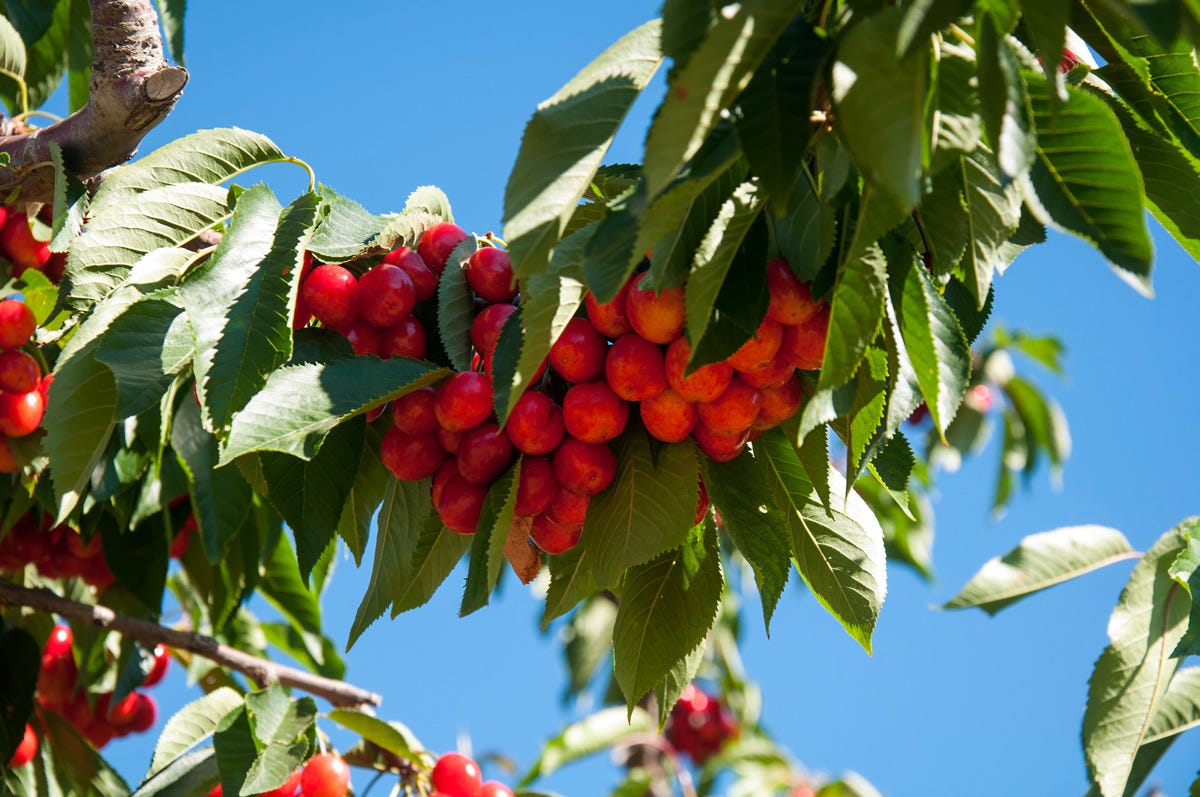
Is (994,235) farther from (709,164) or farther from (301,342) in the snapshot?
(301,342)

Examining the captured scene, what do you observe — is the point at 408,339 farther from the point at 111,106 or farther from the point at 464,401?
the point at 111,106

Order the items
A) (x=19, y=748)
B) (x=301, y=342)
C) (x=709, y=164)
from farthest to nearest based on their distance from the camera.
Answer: (x=19, y=748) → (x=301, y=342) → (x=709, y=164)

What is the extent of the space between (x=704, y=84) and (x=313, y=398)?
63 cm

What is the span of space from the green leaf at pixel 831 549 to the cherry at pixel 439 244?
533mm

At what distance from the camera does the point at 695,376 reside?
50.0 inches

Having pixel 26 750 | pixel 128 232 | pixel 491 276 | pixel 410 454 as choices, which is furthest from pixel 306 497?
pixel 26 750

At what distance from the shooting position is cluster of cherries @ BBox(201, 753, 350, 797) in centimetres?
190

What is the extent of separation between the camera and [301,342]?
153cm

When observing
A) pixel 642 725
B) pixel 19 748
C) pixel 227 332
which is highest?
pixel 227 332

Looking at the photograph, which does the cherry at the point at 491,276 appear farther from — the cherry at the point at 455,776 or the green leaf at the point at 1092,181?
the cherry at the point at 455,776

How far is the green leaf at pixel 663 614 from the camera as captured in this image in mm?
1498

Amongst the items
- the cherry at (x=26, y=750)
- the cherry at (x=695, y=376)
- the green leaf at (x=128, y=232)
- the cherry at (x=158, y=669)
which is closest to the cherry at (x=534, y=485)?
the cherry at (x=695, y=376)

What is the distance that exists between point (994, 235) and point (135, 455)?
1.45m

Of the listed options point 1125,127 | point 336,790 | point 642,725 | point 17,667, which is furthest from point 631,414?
point 642,725
